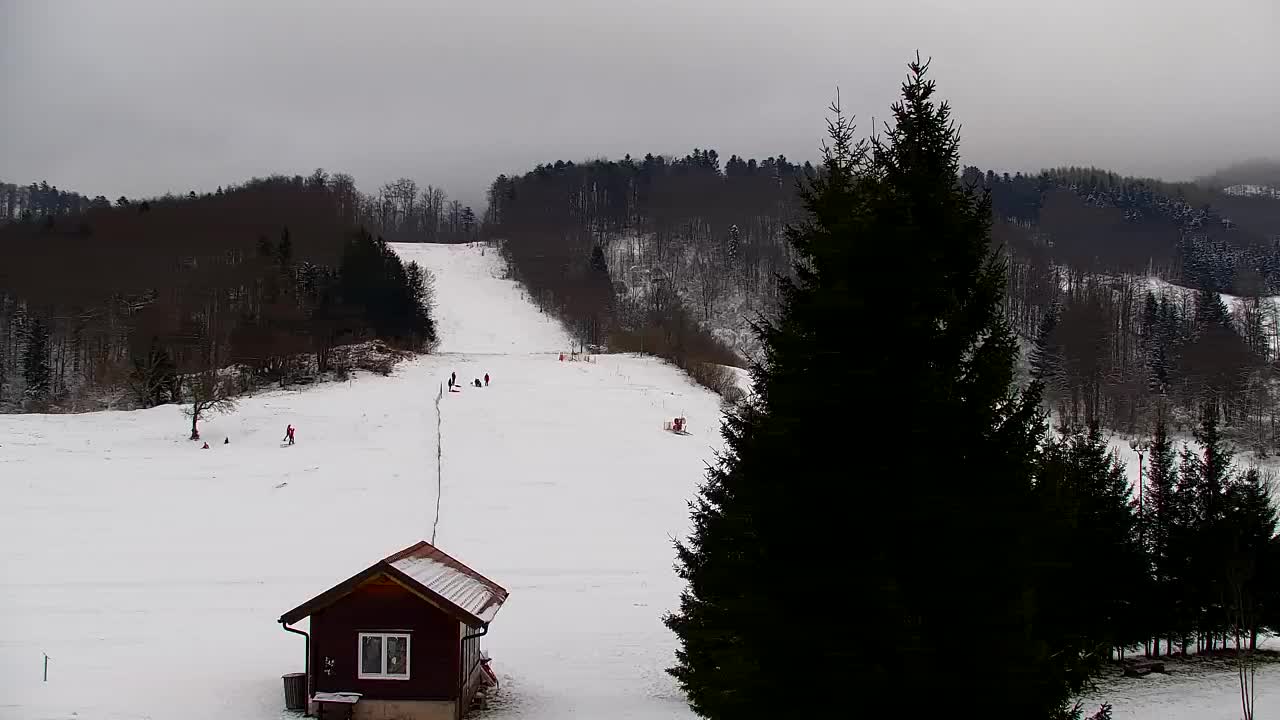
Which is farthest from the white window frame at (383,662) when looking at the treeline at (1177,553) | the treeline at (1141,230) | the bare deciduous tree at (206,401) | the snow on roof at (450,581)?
the treeline at (1141,230)

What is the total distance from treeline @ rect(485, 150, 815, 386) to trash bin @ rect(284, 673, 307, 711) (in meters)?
50.8

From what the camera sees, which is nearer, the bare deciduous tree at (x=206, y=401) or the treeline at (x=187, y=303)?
the bare deciduous tree at (x=206, y=401)

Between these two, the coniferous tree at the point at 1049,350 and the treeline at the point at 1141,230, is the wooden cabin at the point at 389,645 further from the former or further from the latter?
the treeline at the point at 1141,230

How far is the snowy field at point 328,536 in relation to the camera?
15.6 meters

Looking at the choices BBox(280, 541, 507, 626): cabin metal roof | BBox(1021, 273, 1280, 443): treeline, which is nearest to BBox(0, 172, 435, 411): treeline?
BBox(280, 541, 507, 626): cabin metal roof

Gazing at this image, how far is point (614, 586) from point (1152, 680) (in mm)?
14334

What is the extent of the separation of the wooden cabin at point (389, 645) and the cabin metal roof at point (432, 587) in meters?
0.03

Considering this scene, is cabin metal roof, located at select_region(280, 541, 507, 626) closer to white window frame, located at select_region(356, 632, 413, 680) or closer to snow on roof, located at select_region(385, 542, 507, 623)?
snow on roof, located at select_region(385, 542, 507, 623)

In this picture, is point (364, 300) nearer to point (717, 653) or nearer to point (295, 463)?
point (295, 463)

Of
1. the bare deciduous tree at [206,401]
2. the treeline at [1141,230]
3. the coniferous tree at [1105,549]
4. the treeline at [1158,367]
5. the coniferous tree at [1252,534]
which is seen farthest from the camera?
the treeline at [1141,230]

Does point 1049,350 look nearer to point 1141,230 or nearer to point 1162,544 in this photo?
point 1162,544

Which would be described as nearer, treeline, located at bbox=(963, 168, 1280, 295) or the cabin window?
the cabin window

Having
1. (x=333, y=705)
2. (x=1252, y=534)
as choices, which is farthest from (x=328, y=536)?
(x=1252, y=534)

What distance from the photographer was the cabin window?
14.1 m
